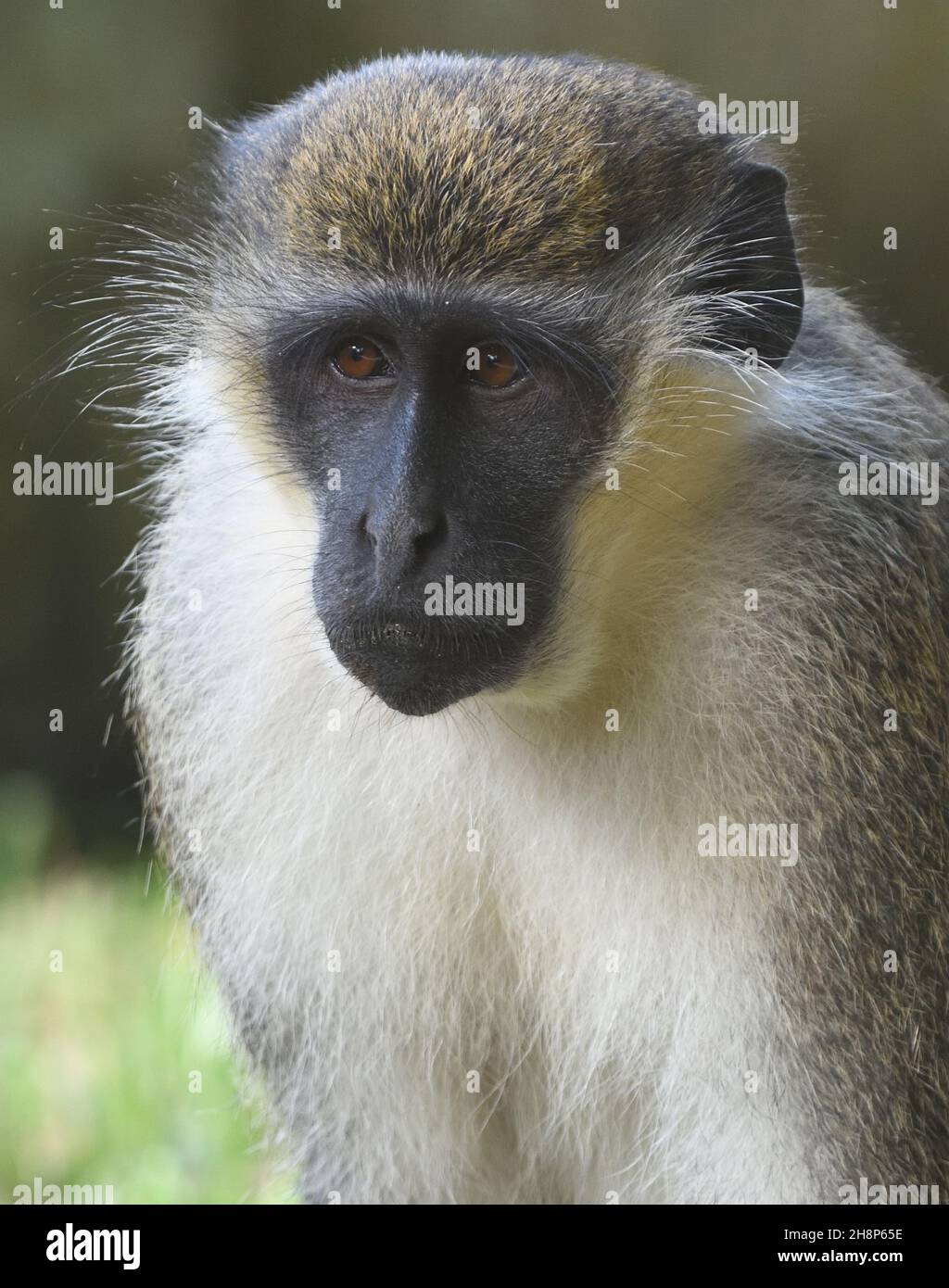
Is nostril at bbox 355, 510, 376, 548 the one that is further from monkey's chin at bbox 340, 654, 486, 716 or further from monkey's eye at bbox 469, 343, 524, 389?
monkey's eye at bbox 469, 343, 524, 389

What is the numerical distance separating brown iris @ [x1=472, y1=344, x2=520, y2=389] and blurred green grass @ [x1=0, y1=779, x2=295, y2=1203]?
1631 mm

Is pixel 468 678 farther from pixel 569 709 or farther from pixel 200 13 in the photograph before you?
pixel 200 13

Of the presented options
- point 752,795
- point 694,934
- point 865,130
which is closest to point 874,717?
point 752,795

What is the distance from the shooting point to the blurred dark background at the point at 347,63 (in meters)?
5.46

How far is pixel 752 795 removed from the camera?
2670 millimetres

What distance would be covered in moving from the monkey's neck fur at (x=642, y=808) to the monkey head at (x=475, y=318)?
0.34 feet

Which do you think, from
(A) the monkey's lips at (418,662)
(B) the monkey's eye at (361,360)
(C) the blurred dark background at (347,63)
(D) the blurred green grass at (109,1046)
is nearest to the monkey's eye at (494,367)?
(B) the monkey's eye at (361,360)

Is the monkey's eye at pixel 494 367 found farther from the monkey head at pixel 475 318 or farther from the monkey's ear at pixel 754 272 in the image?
the monkey's ear at pixel 754 272

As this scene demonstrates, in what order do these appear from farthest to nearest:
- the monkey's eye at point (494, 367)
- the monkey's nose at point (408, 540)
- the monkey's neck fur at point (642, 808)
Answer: the monkey's neck fur at point (642, 808), the monkey's eye at point (494, 367), the monkey's nose at point (408, 540)

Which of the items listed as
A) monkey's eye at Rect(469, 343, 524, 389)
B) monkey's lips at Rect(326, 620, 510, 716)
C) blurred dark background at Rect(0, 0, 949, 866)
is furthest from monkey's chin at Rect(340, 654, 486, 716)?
blurred dark background at Rect(0, 0, 949, 866)

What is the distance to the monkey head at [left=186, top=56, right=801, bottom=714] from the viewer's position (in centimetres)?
243

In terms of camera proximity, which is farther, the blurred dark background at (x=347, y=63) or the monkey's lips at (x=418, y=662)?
the blurred dark background at (x=347, y=63)

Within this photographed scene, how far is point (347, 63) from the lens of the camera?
5.29m

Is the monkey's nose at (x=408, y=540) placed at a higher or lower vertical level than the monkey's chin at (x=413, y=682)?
higher
